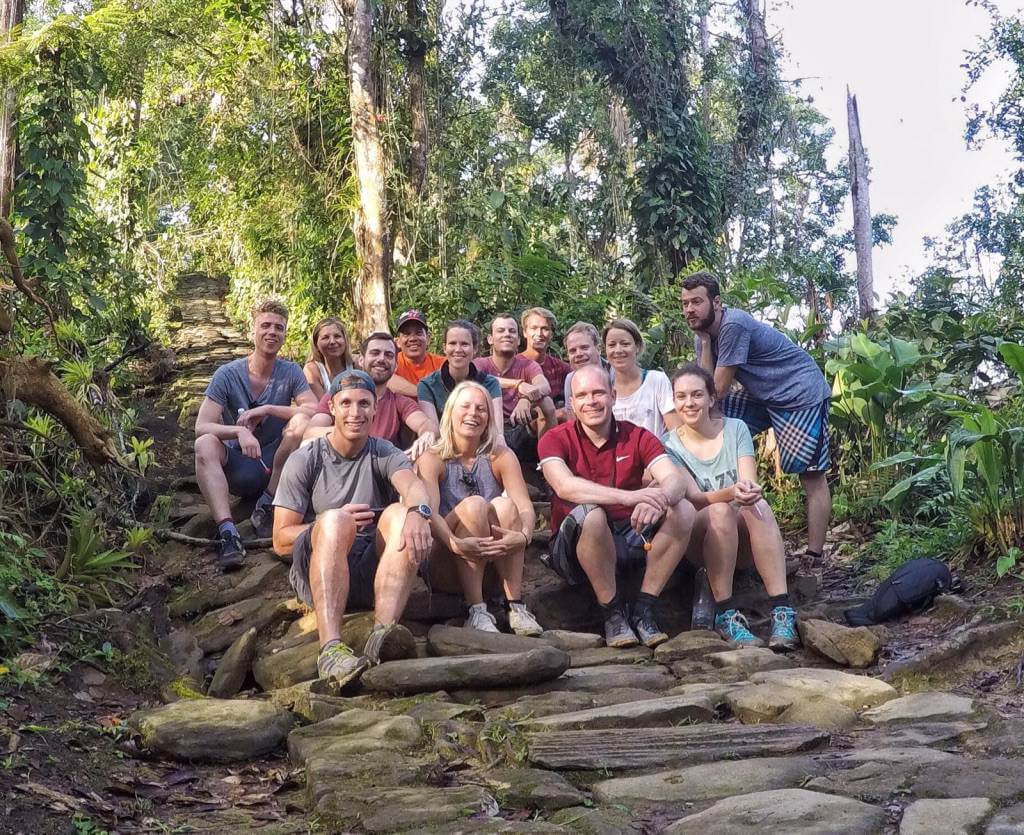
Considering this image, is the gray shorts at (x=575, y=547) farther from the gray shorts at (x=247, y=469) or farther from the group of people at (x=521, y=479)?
the gray shorts at (x=247, y=469)

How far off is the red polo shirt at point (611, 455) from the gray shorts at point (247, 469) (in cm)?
179

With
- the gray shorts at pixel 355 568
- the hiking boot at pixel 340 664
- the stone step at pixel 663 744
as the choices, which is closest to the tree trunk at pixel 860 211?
the gray shorts at pixel 355 568

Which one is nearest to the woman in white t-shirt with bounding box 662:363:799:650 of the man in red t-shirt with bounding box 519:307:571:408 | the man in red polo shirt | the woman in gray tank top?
the man in red polo shirt

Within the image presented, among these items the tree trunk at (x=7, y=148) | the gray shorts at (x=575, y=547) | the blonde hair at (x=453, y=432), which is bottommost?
the gray shorts at (x=575, y=547)

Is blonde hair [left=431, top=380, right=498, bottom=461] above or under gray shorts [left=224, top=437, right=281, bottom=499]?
above

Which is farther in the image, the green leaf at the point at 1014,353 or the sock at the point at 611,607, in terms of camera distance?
the green leaf at the point at 1014,353

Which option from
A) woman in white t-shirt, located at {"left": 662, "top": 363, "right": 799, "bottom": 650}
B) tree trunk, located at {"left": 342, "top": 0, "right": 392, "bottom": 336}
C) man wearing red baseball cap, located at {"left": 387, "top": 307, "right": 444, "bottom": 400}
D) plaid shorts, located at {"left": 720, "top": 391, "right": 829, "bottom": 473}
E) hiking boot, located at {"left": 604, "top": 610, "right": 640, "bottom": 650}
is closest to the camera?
hiking boot, located at {"left": 604, "top": 610, "right": 640, "bottom": 650}

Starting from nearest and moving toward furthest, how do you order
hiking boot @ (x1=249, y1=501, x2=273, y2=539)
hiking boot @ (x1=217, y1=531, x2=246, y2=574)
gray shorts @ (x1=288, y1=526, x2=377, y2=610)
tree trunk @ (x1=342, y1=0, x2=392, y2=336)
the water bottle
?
gray shorts @ (x1=288, y1=526, x2=377, y2=610)
the water bottle
hiking boot @ (x1=217, y1=531, x2=246, y2=574)
hiking boot @ (x1=249, y1=501, x2=273, y2=539)
tree trunk @ (x1=342, y1=0, x2=392, y2=336)

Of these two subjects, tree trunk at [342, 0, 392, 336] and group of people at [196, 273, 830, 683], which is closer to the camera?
group of people at [196, 273, 830, 683]

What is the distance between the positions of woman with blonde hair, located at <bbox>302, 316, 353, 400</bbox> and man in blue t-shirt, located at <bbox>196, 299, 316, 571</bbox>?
0.47 ft

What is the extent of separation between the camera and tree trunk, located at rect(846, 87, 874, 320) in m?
16.8

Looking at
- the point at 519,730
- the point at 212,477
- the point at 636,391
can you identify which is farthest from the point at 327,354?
the point at 519,730

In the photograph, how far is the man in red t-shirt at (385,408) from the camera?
541 centimetres

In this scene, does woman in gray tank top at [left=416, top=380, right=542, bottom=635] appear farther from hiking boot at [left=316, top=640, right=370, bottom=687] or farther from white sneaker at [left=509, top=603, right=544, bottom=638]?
hiking boot at [left=316, top=640, right=370, bottom=687]
